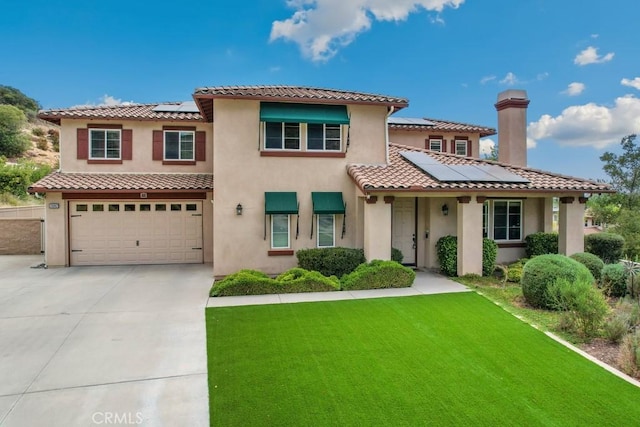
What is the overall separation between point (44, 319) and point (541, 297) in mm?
12320

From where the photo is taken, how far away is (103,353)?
696 centimetres

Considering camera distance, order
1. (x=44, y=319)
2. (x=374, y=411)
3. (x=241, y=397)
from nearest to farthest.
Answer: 1. (x=374, y=411)
2. (x=241, y=397)
3. (x=44, y=319)

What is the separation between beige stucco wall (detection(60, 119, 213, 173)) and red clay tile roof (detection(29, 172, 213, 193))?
1.04 feet

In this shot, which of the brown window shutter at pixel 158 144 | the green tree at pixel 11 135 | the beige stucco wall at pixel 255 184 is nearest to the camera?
the beige stucco wall at pixel 255 184

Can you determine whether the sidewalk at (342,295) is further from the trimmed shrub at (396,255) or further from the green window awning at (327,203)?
the green window awning at (327,203)

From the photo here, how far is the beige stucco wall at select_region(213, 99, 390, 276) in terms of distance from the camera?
42.7ft

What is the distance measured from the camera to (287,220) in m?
13.5

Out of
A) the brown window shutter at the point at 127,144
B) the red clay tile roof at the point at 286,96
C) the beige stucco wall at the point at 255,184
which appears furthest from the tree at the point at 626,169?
the brown window shutter at the point at 127,144

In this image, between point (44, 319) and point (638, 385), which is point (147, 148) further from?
point (638, 385)

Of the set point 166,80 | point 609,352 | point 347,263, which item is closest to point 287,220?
point 347,263

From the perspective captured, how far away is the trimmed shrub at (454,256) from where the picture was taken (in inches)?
528

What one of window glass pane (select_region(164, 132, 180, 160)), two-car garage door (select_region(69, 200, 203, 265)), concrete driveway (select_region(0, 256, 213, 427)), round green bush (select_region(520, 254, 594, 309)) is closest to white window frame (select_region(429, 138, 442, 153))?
round green bush (select_region(520, 254, 594, 309))

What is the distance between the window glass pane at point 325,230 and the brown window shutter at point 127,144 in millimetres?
9373

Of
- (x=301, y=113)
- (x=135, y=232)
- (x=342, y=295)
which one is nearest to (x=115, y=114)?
(x=135, y=232)
